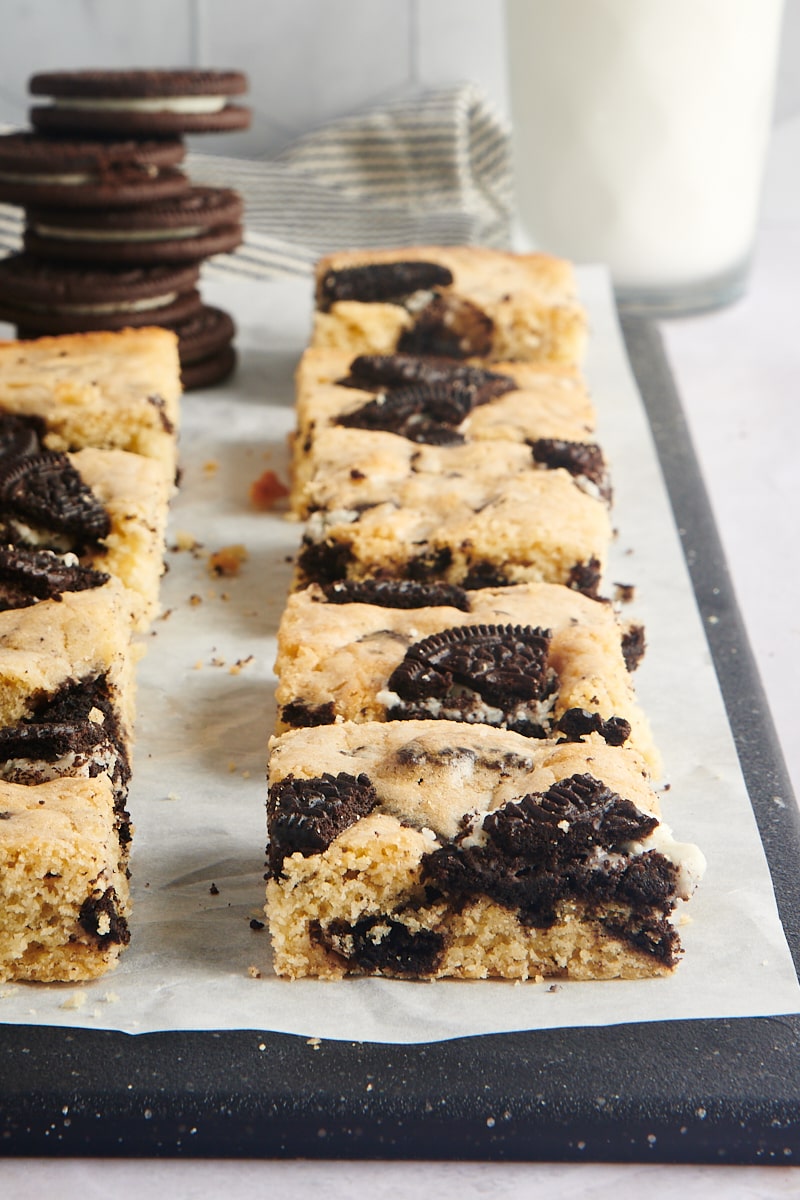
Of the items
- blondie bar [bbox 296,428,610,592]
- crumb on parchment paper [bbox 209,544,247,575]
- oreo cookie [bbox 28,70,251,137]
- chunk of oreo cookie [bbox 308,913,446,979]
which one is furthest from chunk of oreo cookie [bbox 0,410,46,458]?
chunk of oreo cookie [bbox 308,913,446,979]

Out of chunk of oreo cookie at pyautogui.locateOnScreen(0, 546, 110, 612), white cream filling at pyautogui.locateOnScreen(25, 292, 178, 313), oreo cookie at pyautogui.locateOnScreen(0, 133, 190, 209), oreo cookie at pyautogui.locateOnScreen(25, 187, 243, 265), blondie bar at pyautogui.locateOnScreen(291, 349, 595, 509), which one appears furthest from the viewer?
white cream filling at pyautogui.locateOnScreen(25, 292, 178, 313)

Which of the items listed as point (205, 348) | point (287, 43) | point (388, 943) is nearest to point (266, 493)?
point (205, 348)

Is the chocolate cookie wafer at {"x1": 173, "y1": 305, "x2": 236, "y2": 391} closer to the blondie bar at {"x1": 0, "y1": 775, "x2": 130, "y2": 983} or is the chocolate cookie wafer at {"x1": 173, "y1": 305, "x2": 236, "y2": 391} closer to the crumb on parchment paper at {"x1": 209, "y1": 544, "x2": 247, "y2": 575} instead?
the crumb on parchment paper at {"x1": 209, "y1": 544, "x2": 247, "y2": 575}

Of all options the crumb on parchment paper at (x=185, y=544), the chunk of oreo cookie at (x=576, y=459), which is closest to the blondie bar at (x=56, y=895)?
the crumb on parchment paper at (x=185, y=544)

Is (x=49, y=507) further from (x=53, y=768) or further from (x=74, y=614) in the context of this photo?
(x=53, y=768)

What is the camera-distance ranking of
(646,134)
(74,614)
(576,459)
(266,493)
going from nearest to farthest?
(74,614)
(576,459)
(266,493)
(646,134)

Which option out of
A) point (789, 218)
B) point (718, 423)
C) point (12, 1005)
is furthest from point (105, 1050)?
point (789, 218)

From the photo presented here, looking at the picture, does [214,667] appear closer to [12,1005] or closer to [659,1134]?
[12,1005]

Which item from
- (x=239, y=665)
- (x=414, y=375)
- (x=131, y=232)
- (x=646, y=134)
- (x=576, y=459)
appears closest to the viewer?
(x=239, y=665)
